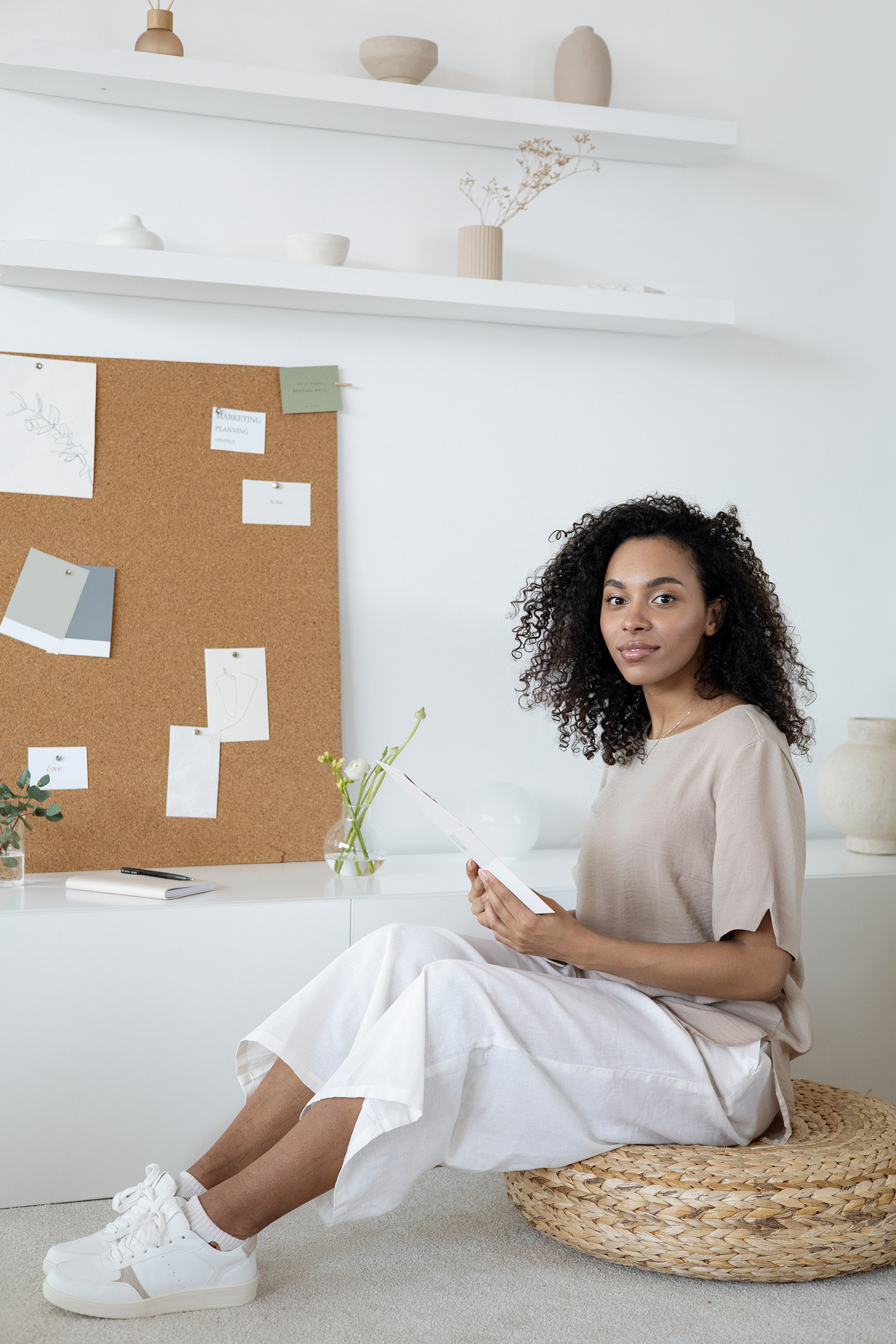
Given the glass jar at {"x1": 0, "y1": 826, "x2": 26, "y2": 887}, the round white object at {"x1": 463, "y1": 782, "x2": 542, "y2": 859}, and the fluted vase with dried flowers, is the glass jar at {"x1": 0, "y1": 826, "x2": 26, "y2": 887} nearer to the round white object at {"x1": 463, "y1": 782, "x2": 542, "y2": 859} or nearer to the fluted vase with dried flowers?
the round white object at {"x1": 463, "y1": 782, "x2": 542, "y2": 859}

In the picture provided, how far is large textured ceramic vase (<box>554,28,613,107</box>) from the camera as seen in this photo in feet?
7.75

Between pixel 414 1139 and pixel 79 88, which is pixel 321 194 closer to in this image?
pixel 79 88

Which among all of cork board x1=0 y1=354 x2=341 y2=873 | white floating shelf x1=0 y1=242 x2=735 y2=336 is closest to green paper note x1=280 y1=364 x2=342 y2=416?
cork board x1=0 y1=354 x2=341 y2=873

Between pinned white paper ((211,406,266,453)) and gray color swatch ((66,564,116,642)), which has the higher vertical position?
pinned white paper ((211,406,266,453))

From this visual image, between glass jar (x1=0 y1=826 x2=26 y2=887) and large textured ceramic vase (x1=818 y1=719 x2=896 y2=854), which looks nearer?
glass jar (x1=0 y1=826 x2=26 y2=887)

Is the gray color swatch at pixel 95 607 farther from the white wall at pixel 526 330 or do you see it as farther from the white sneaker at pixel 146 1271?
the white sneaker at pixel 146 1271

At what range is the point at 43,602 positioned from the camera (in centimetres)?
222

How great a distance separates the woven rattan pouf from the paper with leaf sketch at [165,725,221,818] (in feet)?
3.34

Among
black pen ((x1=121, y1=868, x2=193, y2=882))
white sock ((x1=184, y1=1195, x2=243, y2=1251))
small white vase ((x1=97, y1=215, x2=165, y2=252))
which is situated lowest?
white sock ((x1=184, y1=1195, x2=243, y2=1251))

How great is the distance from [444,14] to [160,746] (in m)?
1.60

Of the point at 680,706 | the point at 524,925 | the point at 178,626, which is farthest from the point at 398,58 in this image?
the point at 524,925

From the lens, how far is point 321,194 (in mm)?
2363

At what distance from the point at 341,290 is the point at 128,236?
39 cm

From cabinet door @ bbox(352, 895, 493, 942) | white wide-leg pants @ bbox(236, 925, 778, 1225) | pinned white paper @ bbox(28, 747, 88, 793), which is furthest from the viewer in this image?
pinned white paper @ bbox(28, 747, 88, 793)
